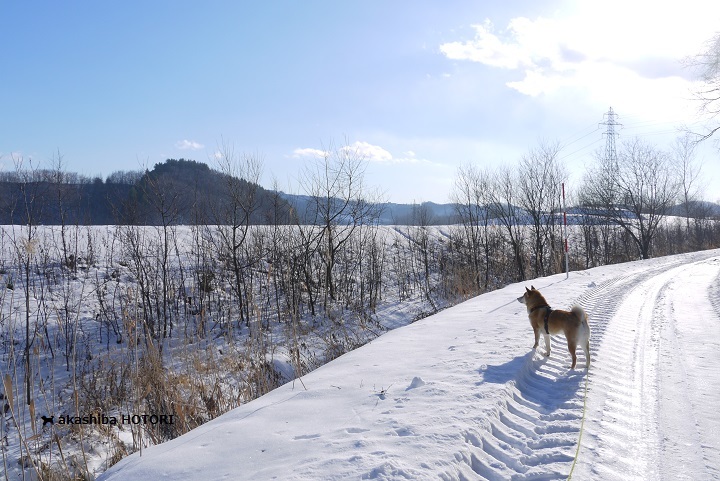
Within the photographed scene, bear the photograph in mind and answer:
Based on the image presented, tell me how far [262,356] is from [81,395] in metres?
3.64

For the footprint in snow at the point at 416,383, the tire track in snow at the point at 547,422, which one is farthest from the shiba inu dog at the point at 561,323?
the footprint in snow at the point at 416,383

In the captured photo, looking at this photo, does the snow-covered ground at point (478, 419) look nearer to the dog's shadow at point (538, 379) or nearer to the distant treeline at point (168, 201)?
the dog's shadow at point (538, 379)

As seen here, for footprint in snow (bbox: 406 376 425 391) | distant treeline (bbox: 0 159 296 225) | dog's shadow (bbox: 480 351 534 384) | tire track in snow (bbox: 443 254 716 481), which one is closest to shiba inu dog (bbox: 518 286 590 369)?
tire track in snow (bbox: 443 254 716 481)

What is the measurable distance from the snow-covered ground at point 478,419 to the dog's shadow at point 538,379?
0.07ft

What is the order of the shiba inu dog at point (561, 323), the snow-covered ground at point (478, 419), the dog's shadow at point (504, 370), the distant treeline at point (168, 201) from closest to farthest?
the snow-covered ground at point (478, 419)
the dog's shadow at point (504, 370)
the shiba inu dog at point (561, 323)
the distant treeline at point (168, 201)

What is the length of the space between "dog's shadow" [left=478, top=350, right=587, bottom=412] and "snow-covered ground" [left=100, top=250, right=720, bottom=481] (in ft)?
0.07

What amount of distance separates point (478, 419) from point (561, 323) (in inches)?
95.4

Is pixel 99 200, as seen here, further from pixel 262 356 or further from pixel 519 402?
pixel 519 402

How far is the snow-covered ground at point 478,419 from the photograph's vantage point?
2893 mm

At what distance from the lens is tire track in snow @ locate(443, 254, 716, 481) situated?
293cm

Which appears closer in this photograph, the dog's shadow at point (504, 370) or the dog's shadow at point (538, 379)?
the dog's shadow at point (538, 379)

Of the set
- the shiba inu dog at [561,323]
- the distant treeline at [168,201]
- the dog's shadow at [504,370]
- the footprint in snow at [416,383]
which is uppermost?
the distant treeline at [168,201]

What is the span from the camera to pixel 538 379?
4.89 m

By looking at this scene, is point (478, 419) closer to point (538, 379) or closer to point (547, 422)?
point (547, 422)
